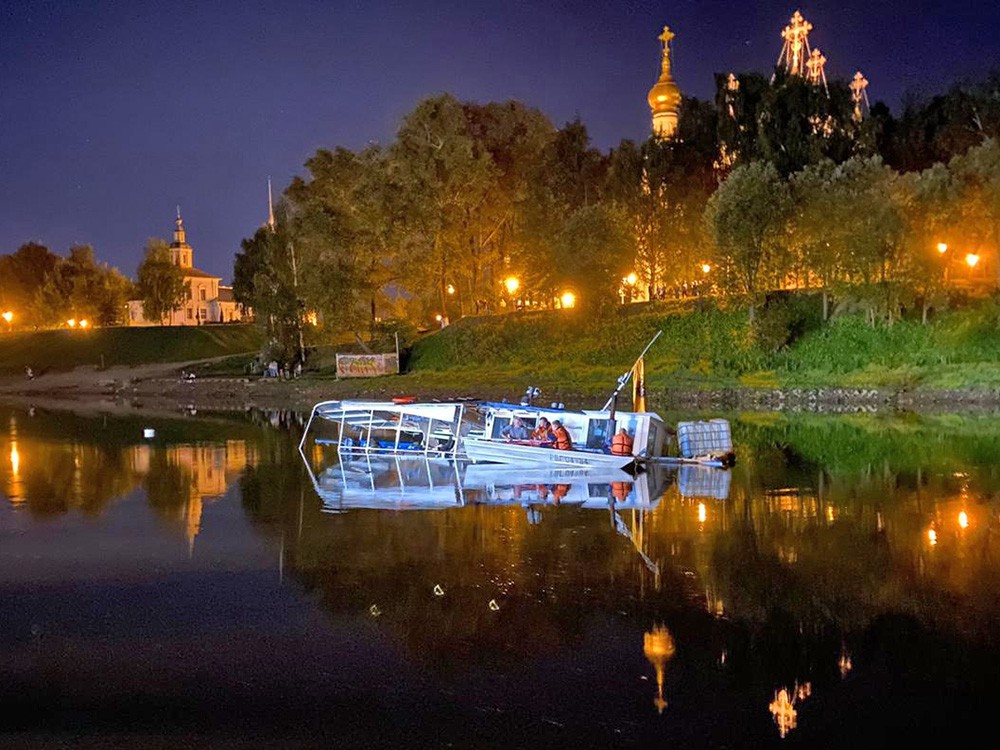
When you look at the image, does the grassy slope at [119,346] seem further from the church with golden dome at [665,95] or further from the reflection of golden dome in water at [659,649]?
the reflection of golden dome in water at [659,649]

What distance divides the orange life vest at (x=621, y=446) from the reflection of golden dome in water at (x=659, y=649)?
16553 mm

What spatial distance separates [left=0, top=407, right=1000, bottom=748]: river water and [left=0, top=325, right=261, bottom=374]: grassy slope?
78.8m

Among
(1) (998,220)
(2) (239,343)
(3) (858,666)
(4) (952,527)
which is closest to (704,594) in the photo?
(3) (858,666)

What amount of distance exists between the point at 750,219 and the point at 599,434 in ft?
109

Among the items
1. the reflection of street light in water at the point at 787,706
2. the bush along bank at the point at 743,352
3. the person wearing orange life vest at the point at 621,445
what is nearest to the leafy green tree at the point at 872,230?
the bush along bank at the point at 743,352

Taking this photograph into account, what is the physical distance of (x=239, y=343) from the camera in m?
114

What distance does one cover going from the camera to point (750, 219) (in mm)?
59875

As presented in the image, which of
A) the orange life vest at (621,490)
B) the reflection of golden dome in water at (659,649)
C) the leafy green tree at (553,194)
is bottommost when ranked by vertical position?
the reflection of golden dome in water at (659,649)

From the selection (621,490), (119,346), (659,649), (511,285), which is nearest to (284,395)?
(511,285)

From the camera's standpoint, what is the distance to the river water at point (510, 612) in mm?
11023

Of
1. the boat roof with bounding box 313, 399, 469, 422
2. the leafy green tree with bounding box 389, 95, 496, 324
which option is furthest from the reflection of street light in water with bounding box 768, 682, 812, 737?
the leafy green tree with bounding box 389, 95, 496, 324

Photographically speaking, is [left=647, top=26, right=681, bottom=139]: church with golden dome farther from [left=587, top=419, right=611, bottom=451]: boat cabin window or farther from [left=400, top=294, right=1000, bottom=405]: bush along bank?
[left=587, top=419, right=611, bottom=451]: boat cabin window

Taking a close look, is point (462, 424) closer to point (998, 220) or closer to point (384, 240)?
point (998, 220)

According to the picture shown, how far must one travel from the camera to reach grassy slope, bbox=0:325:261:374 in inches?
4040
